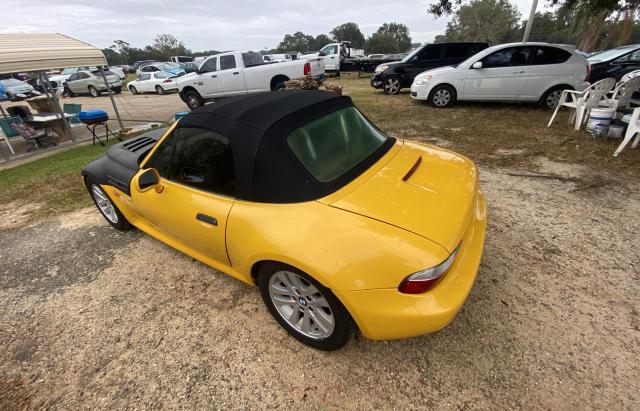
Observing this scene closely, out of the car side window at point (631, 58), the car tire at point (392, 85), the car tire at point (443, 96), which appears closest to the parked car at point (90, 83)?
the car tire at point (392, 85)

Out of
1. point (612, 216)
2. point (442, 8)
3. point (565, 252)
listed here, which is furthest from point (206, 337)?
point (442, 8)

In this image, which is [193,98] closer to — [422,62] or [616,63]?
[422,62]

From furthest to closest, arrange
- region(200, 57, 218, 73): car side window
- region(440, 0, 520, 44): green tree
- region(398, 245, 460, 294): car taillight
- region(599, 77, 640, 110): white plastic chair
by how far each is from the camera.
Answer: region(440, 0, 520, 44): green tree < region(200, 57, 218, 73): car side window < region(599, 77, 640, 110): white plastic chair < region(398, 245, 460, 294): car taillight

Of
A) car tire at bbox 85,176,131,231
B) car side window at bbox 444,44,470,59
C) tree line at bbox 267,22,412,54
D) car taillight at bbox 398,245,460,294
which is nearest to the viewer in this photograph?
car taillight at bbox 398,245,460,294

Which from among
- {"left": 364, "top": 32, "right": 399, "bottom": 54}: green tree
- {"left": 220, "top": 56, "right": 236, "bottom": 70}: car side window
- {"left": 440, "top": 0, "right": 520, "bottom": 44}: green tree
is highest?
{"left": 440, "top": 0, "right": 520, "bottom": 44}: green tree

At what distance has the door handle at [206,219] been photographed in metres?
2.08

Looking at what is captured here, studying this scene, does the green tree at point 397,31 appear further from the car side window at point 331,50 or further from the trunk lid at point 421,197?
the trunk lid at point 421,197

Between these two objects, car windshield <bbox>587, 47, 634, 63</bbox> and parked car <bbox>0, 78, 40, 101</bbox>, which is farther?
parked car <bbox>0, 78, 40, 101</bbox>

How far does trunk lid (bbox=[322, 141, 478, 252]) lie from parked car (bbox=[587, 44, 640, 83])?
10448mm

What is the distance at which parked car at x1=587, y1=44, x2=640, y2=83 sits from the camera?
883cm

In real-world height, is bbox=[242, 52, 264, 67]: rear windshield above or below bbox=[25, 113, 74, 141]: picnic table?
above

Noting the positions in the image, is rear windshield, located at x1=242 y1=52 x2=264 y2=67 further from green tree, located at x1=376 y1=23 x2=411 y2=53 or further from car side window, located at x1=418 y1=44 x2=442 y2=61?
green tree, located at x1=376 y1=23 x2=411 y2=53

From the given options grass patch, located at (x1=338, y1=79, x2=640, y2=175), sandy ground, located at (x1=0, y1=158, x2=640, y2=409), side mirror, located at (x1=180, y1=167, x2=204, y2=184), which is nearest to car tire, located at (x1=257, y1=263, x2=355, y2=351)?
sandy ground, located at (x1=0, y1=158, x2=640, y2=409)

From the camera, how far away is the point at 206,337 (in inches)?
86.3
